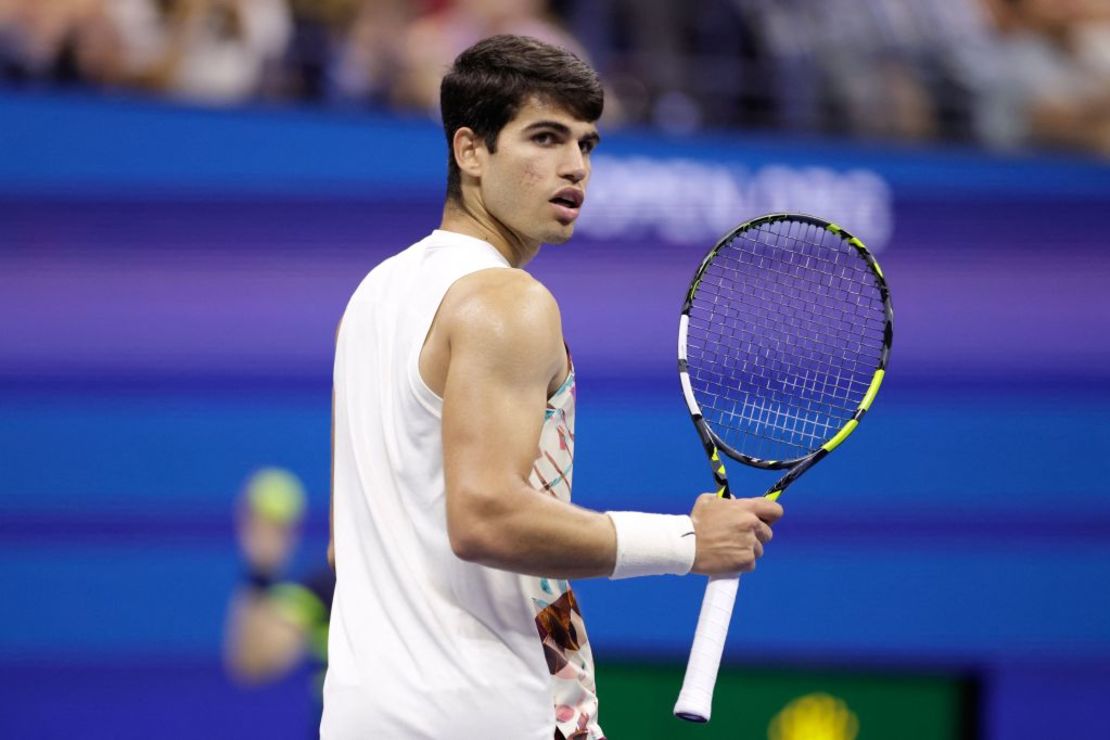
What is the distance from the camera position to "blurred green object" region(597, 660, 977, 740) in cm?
665

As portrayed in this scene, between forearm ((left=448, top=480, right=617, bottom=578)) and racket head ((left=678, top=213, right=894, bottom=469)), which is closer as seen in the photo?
forearm ((left=448, top=480, right=617, bottom=578))

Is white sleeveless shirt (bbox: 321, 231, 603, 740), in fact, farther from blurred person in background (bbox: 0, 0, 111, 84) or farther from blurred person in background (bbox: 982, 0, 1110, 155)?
blurred person in background (bbox: 982, 0, 1110, 155)

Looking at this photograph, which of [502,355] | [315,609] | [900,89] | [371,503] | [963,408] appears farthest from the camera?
[900,89]

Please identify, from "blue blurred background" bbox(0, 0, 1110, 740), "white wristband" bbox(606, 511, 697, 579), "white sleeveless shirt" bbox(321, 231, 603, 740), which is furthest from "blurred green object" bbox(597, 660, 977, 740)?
"white wristband" bbox(606, 511, 697, 579)

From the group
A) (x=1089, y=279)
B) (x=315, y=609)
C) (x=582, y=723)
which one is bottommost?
(x=582, y=723)

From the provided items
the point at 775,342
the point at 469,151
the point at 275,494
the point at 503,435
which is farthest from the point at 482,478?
the point at 275,494

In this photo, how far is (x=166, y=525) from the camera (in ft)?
21.3

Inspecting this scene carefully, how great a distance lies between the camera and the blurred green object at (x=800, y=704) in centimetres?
665

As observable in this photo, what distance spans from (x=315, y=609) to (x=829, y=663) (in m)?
2.16

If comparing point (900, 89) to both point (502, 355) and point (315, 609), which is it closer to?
point (315, 609)

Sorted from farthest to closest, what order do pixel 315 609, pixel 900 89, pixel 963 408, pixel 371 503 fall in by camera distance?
pixel 900 89 < pixel 963 408 < pixel 315 609 < pixel 371 503

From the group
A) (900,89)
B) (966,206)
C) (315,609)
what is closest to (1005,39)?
(900,89)

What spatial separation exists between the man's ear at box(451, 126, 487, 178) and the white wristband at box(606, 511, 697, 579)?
0.70m

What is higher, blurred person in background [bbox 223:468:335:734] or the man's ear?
blurred person in background [bbox 223:468:335:734]
